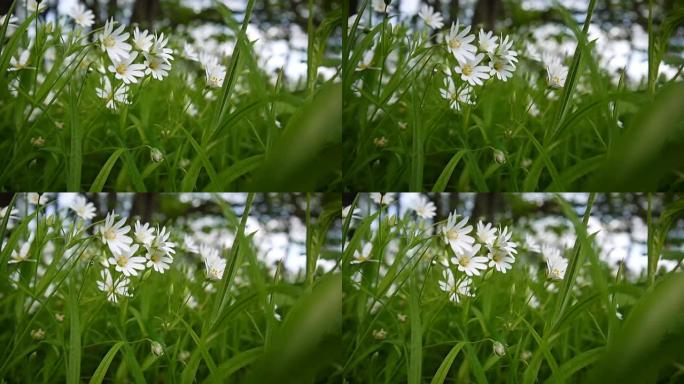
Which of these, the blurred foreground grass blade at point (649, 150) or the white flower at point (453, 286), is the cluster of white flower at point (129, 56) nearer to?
the white flower at point (453, 286)

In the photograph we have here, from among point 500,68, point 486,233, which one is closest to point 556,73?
point 500,68

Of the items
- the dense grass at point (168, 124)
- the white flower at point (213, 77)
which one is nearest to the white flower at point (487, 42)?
the dense grass at point (168, 124)

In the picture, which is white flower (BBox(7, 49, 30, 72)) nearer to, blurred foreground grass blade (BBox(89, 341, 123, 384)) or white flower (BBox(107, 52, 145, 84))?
white flower (BBox(107, 52, 145, 84))

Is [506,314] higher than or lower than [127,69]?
lower

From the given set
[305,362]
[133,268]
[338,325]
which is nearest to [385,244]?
[338,325]

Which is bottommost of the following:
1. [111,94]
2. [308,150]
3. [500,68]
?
[308,150]

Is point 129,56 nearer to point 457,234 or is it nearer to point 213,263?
point 213,263

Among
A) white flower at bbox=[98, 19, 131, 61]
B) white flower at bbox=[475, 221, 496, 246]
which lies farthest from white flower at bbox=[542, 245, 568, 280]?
white flower at bbox=[98, 19, 131, 61]
